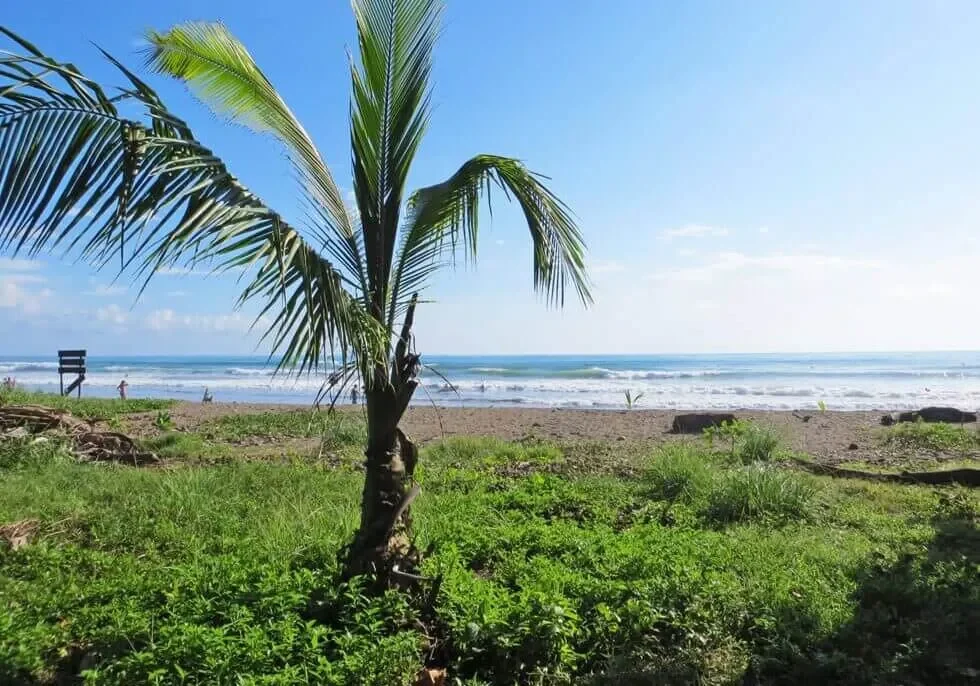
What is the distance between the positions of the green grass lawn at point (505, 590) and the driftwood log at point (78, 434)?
75.9 inches

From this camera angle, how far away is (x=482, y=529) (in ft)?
16.5

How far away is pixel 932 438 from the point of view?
37.9 feet

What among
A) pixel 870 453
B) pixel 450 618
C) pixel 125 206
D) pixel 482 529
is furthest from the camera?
pixel 870 453

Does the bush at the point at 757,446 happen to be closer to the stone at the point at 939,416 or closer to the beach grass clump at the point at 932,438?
the beach grass clump at the point at 932,438

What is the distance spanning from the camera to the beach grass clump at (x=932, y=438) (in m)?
11.0

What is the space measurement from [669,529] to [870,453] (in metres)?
6.98

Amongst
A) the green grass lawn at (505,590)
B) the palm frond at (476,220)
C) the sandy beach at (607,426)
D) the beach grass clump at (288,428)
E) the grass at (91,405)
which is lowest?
the sandy beach at (607,426)

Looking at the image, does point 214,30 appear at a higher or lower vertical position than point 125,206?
higher

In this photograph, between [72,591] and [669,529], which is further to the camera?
[669,529]

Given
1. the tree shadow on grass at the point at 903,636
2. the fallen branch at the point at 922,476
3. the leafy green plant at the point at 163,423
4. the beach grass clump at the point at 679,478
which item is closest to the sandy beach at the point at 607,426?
the leafy green plant at the point at 163,423

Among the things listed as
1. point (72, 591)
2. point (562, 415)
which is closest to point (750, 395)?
point (562, 415)

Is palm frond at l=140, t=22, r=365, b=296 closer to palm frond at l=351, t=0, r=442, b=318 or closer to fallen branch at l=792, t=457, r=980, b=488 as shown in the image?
palm frond at l=351, t=0, r=442, b=318

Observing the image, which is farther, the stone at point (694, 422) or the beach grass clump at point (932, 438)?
the stone at point (694, 422)

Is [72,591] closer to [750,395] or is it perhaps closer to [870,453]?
[870,453]
